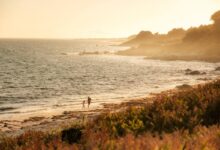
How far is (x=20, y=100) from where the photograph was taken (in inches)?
1711

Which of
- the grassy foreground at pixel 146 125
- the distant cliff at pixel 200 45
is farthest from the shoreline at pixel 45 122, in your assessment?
the distant cliff at pixel 200 45

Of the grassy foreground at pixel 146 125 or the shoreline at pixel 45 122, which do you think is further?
the shoreline at pixel 45 122

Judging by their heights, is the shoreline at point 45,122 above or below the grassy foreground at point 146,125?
below

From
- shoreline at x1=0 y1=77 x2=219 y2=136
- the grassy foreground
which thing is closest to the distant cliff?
shoreline at x1=0 y1=77 x2=219 y2=136

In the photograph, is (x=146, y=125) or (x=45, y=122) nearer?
(x=146, y=125)

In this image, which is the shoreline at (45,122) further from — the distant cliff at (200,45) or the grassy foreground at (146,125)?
the distant cliff at (200,45)

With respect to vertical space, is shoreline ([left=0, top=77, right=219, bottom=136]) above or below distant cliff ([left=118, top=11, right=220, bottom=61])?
below

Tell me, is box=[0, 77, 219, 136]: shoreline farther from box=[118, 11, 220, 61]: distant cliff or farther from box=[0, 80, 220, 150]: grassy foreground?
box=[118, 11, 220, 61]: distant cliff

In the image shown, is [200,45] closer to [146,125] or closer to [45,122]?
[45,122]

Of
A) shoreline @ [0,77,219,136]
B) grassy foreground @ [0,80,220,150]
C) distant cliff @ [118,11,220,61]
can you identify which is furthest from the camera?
distant cliff @ [118,11,220,61]

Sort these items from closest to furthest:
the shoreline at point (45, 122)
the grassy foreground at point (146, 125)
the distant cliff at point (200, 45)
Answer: the grassy foreground at point (146, 125) < the shoreline at point (45, 122) < the distant cliff at point (200, 45)

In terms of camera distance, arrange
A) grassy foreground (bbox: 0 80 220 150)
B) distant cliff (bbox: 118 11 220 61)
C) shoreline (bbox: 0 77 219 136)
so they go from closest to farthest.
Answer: grassy foreground (bbox: 0 80 220 150), shoreline (bbox: 0 77 219 136), distant cliff (bbox: 118 11 220 61)

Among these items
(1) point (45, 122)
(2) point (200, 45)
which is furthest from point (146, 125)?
(2) point (200, 45)

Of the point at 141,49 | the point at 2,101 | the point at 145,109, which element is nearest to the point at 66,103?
the point at 2,101
